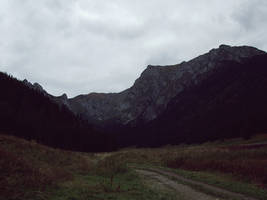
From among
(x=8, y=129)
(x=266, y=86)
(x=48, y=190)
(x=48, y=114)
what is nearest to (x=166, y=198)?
(x=48, y=190)

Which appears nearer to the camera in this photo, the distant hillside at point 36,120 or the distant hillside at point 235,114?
the distant hillside at point 36,120

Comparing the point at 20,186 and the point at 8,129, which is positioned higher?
the point at 8,129

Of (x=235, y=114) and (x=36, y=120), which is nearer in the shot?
(x=36, y=120)

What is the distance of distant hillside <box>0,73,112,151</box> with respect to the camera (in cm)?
6988

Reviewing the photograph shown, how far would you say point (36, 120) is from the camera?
274 ft

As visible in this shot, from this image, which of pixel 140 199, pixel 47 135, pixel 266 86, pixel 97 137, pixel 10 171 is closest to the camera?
pixel 140 199

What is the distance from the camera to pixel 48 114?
3967 inches

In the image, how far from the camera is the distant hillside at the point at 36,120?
69.9 m

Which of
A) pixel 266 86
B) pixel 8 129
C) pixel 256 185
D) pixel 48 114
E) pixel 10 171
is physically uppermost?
pixel 266 86

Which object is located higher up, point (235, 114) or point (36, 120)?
point (235, 114)

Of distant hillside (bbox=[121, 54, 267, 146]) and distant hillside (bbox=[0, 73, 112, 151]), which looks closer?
distant hillside (bbox=[0, 73, 112, 151])

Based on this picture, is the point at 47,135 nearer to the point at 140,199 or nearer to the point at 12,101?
the point at 12,101

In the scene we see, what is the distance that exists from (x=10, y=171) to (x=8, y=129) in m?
52.8

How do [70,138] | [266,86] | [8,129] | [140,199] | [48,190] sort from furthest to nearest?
[266,86]
[70,138]
[8,129]
[48,190]
[140,199]
